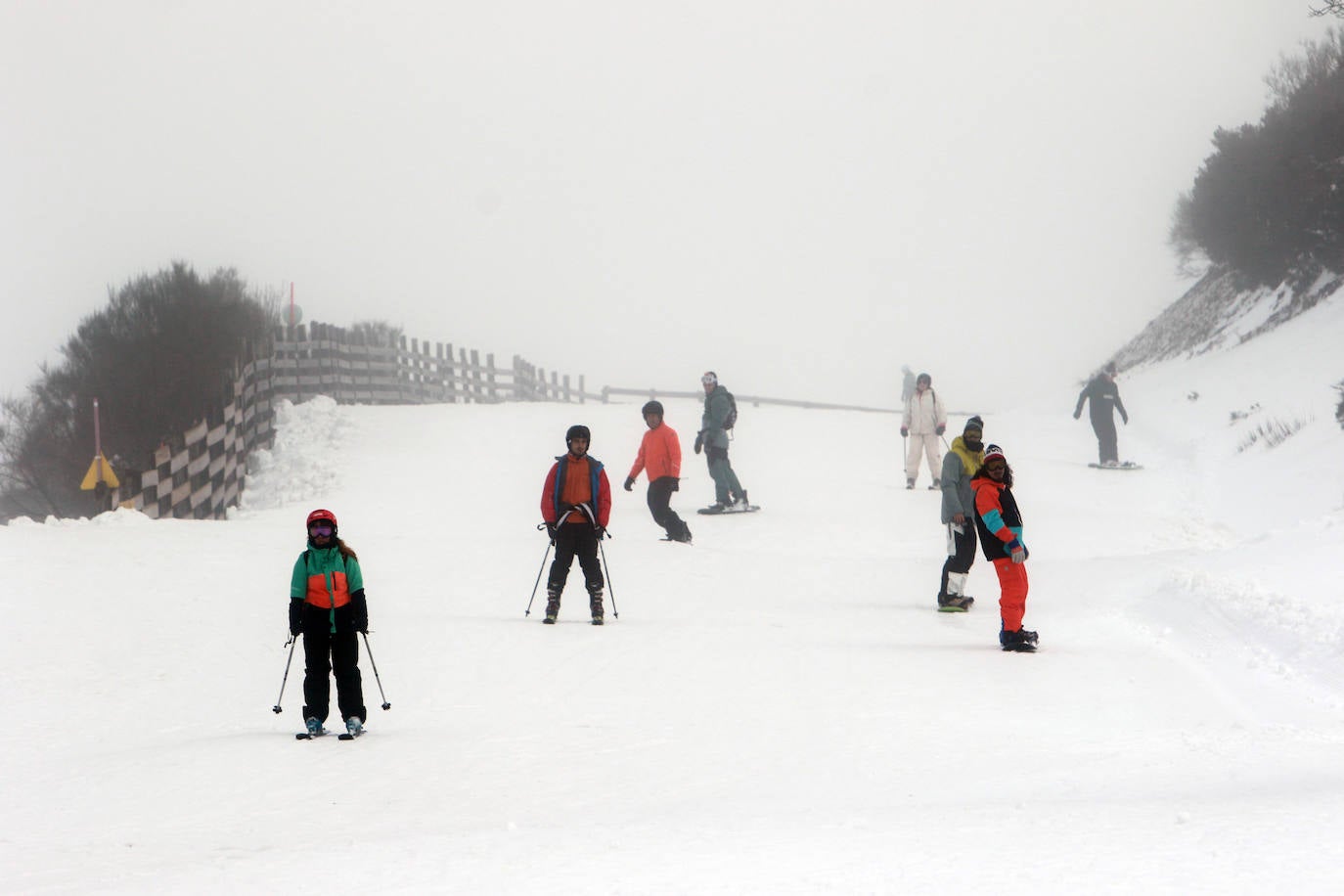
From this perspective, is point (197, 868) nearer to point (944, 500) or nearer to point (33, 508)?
point (944, 500)

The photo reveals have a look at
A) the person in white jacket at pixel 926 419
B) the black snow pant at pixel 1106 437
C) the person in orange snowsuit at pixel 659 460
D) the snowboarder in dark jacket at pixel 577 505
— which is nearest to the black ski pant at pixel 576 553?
the snowboarder in dark jacket at pixel 577 505

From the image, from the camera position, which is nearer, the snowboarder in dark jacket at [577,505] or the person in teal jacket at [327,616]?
the person in teal jacket at [327,616]

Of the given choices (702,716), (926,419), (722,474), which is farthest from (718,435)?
(702,716)

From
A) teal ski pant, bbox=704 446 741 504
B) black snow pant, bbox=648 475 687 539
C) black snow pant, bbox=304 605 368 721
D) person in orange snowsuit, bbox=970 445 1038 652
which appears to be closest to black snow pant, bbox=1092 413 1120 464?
teal ski pant, bbox=704 446 741 504

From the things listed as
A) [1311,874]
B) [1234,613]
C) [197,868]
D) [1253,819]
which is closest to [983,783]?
[1253,819]

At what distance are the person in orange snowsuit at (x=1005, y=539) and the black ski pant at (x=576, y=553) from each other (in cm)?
300

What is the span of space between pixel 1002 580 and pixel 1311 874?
561 cm

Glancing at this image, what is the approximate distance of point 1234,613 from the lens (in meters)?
10.2

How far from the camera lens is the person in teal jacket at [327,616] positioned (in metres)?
7.63

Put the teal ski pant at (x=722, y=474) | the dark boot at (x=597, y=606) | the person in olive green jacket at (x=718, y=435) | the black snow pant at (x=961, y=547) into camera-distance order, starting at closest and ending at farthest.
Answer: the dark boot at (x=597, y=606), the black snow pant at (x=961, y=547), the person in olive green jacket at (x=718, y=435), the teal ski pant at (x=722, y=474)

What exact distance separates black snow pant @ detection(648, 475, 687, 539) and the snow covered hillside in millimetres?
249

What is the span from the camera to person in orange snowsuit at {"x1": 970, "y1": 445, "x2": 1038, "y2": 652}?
32.3ft

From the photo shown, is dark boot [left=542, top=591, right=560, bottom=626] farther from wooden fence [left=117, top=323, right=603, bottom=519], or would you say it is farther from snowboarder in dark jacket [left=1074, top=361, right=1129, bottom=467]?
snowboarder in dark jacket [left=1074, top=361, right=1129, bottom=467]

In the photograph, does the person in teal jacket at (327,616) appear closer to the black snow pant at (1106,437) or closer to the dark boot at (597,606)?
the dark boot at (597,606)
